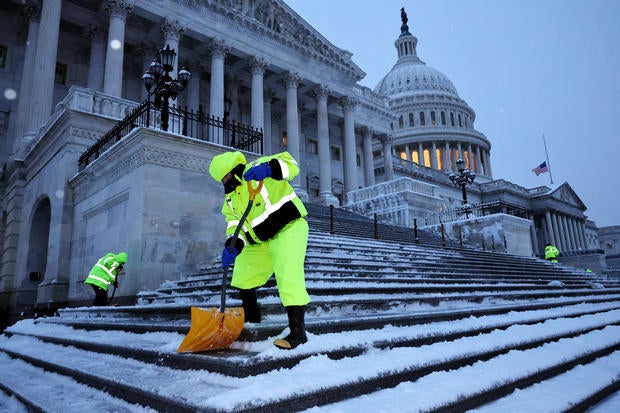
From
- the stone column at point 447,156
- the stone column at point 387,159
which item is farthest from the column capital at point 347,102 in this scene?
the stone column at point 447,156

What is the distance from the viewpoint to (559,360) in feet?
13.9

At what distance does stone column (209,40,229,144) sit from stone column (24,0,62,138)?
809cm

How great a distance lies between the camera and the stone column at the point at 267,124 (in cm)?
3094

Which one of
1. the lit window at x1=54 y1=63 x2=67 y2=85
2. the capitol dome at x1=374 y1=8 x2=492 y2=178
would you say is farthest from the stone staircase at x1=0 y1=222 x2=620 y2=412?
the capitol dome at x1=374 y1=8 x2=492 y2=178

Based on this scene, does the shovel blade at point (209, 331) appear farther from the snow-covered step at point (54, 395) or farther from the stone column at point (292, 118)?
the stone column at point (292, 118)

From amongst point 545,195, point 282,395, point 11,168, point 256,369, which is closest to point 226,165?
point 256,369

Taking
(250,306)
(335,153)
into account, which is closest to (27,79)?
(250,306)

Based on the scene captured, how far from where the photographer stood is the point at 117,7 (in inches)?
822

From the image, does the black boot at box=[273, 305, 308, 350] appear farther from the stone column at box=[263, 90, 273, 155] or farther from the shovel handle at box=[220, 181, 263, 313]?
the stone column at box=[263, 90, 273, 155]

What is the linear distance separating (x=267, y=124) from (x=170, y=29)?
33.0ft

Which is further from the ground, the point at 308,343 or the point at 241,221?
the point at 241,221

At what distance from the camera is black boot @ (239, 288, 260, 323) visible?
3.91 meters

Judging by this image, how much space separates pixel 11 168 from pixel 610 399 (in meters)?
21.4

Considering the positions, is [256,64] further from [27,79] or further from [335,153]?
[335,153]
